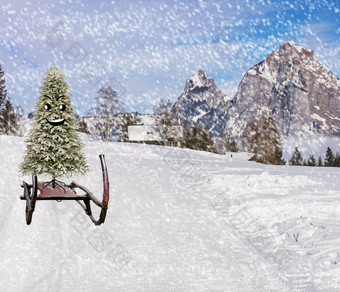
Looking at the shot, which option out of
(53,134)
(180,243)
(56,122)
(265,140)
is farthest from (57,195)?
(265,140)

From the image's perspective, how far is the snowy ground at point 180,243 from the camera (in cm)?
539

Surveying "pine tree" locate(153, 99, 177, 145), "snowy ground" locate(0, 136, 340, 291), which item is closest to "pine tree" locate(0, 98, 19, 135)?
"pine tree" locate(153, 99, 177, 145)

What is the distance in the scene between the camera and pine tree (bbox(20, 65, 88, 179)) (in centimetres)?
805

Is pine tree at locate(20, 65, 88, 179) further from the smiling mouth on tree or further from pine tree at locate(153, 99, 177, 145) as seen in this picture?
pine tree at locate(153, 99, 177, 145)

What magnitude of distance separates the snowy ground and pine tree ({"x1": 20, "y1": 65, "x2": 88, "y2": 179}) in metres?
1.23

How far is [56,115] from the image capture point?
8.13 metres

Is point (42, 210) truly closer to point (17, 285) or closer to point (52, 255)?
point (52, 255)

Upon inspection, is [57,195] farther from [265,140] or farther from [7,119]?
[7,119]

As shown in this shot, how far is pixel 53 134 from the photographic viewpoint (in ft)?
27.1

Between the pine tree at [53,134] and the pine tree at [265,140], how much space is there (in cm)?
4888

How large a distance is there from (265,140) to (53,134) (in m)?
51.6

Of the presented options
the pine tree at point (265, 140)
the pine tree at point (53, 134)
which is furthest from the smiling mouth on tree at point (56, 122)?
the pine tree at point (265, 140)

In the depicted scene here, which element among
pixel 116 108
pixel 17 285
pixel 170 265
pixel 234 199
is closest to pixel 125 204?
pixel 234 199

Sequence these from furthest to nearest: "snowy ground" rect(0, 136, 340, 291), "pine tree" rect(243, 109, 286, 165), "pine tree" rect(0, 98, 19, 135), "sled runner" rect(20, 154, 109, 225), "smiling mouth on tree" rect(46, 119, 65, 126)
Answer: "pine tree" rect(0, 98, 19, 135), "pine tree" rect(243, 109, 286, 165), "smiling mouth on tree" rect(46, 119, 65, 126), "sled runner" rect(20, 154, 109, 225), "snowy ground" rect(0, 136, 340, 291)
